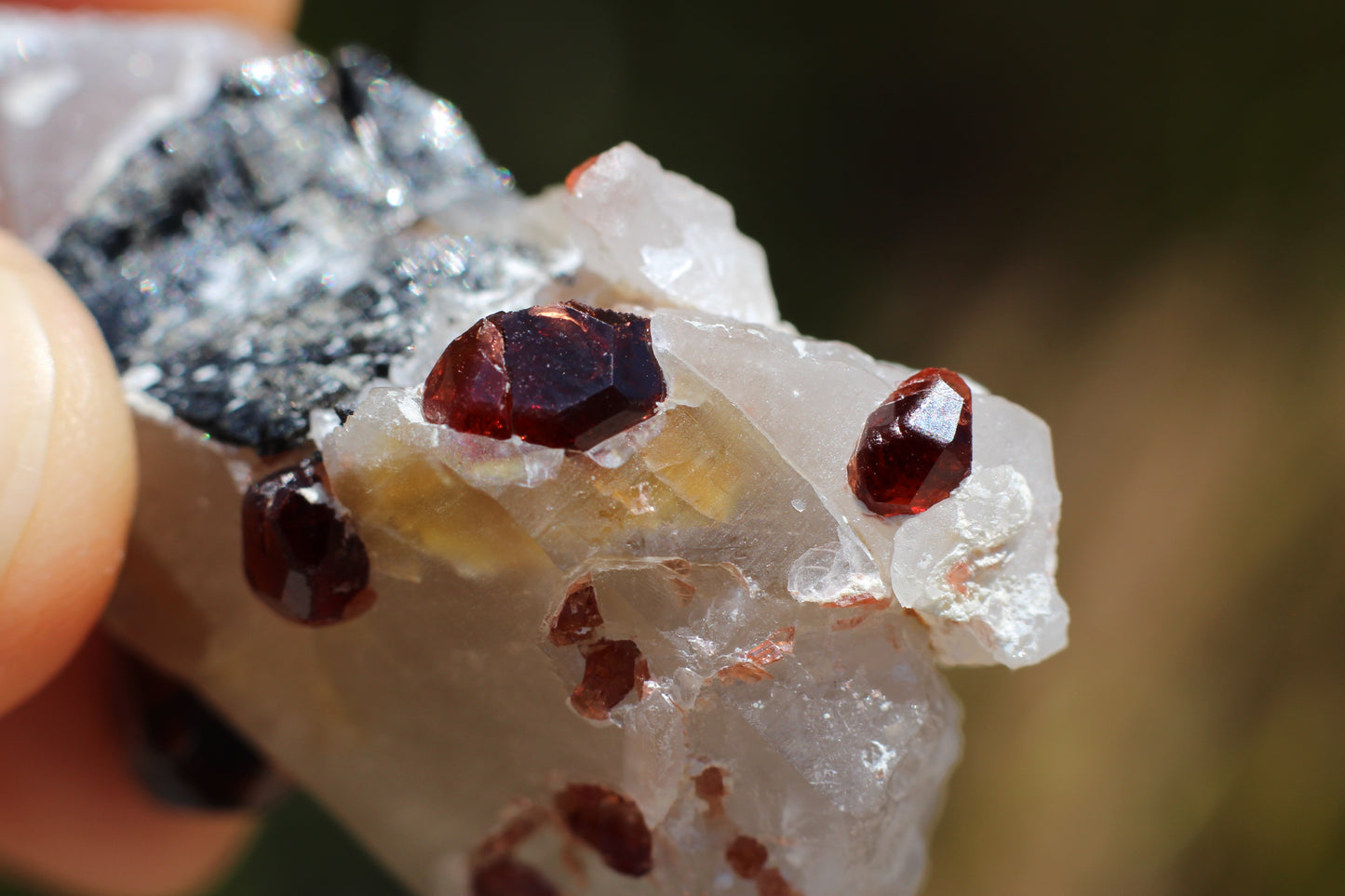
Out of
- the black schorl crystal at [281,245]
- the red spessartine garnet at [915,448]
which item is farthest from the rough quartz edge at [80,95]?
the red spessartine garnet at [915,448]

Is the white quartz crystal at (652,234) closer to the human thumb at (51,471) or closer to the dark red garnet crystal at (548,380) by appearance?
the dark red garnet crystal at (548,380)

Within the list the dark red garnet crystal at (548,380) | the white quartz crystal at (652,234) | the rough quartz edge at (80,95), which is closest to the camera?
the dark red garnet crystal at (548,380)

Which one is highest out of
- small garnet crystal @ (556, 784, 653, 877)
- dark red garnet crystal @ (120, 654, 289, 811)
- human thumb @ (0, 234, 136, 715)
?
human thumb @ (0, 234, 136, 715)

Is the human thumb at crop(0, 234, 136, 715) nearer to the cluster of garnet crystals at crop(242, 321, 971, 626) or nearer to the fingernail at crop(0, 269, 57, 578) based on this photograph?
the fingernail at crop(0, 269, 57, 578)

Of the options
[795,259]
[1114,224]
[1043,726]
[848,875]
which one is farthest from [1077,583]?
[848,875]

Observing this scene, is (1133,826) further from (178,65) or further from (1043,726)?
(178,65)

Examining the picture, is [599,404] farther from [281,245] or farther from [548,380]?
[281,245]

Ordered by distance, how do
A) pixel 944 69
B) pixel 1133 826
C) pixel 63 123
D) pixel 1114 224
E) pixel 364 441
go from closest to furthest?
pixel 364 441
pixel 63 123
pixel 1133 826
pixel 1114 224
pixel 944 69

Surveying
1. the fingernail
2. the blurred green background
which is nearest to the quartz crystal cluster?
the fingernail
